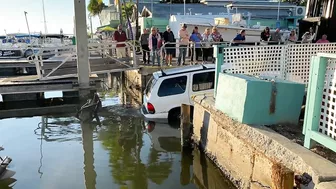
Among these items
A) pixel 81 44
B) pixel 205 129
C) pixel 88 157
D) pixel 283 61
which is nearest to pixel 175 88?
pixel 205 129

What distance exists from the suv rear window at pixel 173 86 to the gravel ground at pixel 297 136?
4.22 meters

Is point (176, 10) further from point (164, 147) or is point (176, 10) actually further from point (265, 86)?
point (265, 86)

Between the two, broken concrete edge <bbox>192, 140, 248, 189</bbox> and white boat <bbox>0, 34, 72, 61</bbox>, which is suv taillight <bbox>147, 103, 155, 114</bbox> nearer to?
broken concrete edge <bbox>192, 140, 248, 189</bbox>

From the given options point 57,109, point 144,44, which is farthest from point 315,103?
point 144,44

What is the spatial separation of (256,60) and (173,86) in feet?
9.99

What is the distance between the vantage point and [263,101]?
16.8 ft

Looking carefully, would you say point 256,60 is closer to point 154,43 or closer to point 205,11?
point 154,43

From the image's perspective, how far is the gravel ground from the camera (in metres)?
4.13

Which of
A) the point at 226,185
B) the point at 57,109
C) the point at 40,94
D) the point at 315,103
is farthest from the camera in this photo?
the point at 40,94

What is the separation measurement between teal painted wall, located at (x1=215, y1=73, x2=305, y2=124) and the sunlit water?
4.83ft

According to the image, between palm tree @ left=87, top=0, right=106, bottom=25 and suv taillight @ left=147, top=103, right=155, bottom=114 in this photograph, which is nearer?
suv taillight @ left=147, top=103, right=155, bottom=114

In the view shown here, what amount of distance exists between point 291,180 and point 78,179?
436 cm

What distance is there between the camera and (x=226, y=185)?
5742 millimetres

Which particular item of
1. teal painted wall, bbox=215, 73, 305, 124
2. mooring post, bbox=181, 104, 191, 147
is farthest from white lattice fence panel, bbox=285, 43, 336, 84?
mooring post, bbox=181, 104, 191, 147
